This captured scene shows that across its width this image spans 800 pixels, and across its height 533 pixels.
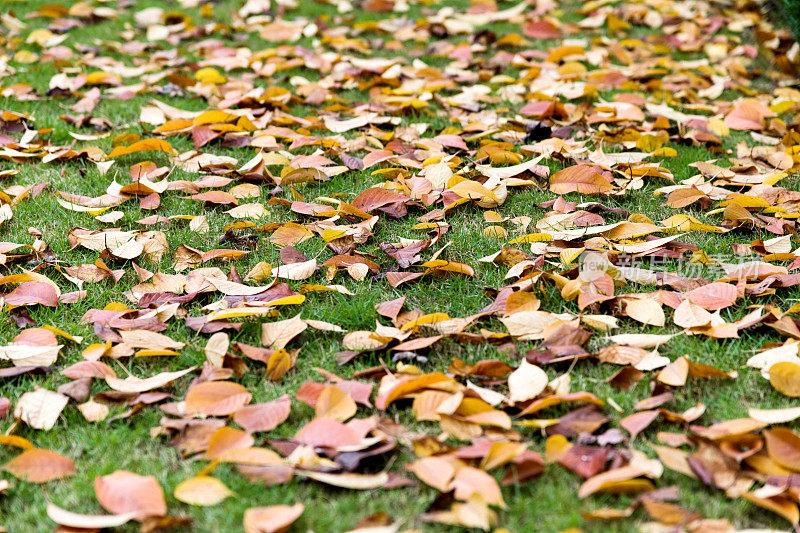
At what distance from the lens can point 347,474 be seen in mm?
Result: 1567

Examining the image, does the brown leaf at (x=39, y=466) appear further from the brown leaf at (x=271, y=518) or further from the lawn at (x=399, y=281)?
the brown leaf at (x=271, y=518)

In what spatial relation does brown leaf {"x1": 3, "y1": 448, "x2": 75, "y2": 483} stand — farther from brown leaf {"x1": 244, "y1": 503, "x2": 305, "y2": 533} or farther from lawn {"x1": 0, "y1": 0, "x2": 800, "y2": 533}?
brown leaf {"x1": 244, "y1": 503, "x2": 305, "y2": 533}

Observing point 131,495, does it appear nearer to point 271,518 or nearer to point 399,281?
point 271,518

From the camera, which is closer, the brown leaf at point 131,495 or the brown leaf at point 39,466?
the brown leaf at point 131,495

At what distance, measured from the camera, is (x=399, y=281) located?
2.24 meters

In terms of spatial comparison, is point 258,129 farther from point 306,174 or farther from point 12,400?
point 12,400

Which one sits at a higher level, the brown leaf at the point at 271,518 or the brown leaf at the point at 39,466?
the brown leaf at the point at 271,518

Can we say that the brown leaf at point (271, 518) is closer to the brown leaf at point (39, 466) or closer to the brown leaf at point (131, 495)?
the brown leaf at point (131, 495)

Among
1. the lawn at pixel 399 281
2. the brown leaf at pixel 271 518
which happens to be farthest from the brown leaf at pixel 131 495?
the brown leaf at pixel 271 518

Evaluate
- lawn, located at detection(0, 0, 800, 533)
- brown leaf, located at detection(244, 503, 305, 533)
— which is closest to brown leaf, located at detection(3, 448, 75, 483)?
lawn, located at detection(0, 0, 800, 533)

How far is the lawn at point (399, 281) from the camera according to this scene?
1.56m

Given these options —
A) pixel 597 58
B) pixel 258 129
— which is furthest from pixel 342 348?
pixel 597 58

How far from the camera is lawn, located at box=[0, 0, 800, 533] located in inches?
61.4

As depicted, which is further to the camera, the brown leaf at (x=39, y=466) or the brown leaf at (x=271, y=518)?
the brown leaf at (x=39, y=466)
